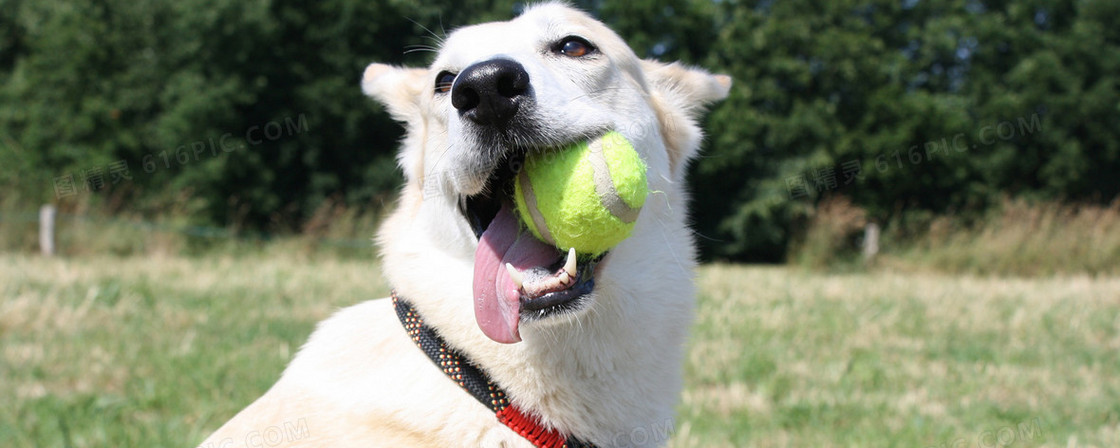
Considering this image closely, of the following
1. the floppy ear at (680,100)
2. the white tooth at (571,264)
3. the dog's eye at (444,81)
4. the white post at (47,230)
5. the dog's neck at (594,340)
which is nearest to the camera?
the white tooth at (571,264)

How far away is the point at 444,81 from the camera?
7.79ft

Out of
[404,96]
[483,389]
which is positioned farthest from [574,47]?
[483,389]

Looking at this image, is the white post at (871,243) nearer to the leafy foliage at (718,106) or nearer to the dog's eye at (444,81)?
the leafy foliage at (718,106)

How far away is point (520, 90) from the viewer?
1929mm

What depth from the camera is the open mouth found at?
1.86 meters

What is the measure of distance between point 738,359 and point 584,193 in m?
3.30

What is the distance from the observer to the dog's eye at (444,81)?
2348 mm

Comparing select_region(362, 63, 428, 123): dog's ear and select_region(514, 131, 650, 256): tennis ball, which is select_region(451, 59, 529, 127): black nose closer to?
select_region(514, 131, 650, 256): tennis ball

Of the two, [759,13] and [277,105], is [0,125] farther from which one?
[759,13]

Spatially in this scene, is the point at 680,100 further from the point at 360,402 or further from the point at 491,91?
the point at 360,402

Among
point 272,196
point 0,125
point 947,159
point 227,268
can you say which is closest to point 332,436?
point 227,268


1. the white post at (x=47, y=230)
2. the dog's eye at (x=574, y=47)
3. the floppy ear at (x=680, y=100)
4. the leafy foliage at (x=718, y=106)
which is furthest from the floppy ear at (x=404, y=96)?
the leafy foliage at (x=718, y=106)

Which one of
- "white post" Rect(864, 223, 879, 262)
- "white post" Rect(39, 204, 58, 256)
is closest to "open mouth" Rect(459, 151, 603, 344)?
"white post" Rect(39, 204, 58, 256)

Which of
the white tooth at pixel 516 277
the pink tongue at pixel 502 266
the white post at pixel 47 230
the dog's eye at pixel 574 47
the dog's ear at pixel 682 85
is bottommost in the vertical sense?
the white post at pixel 47 230
